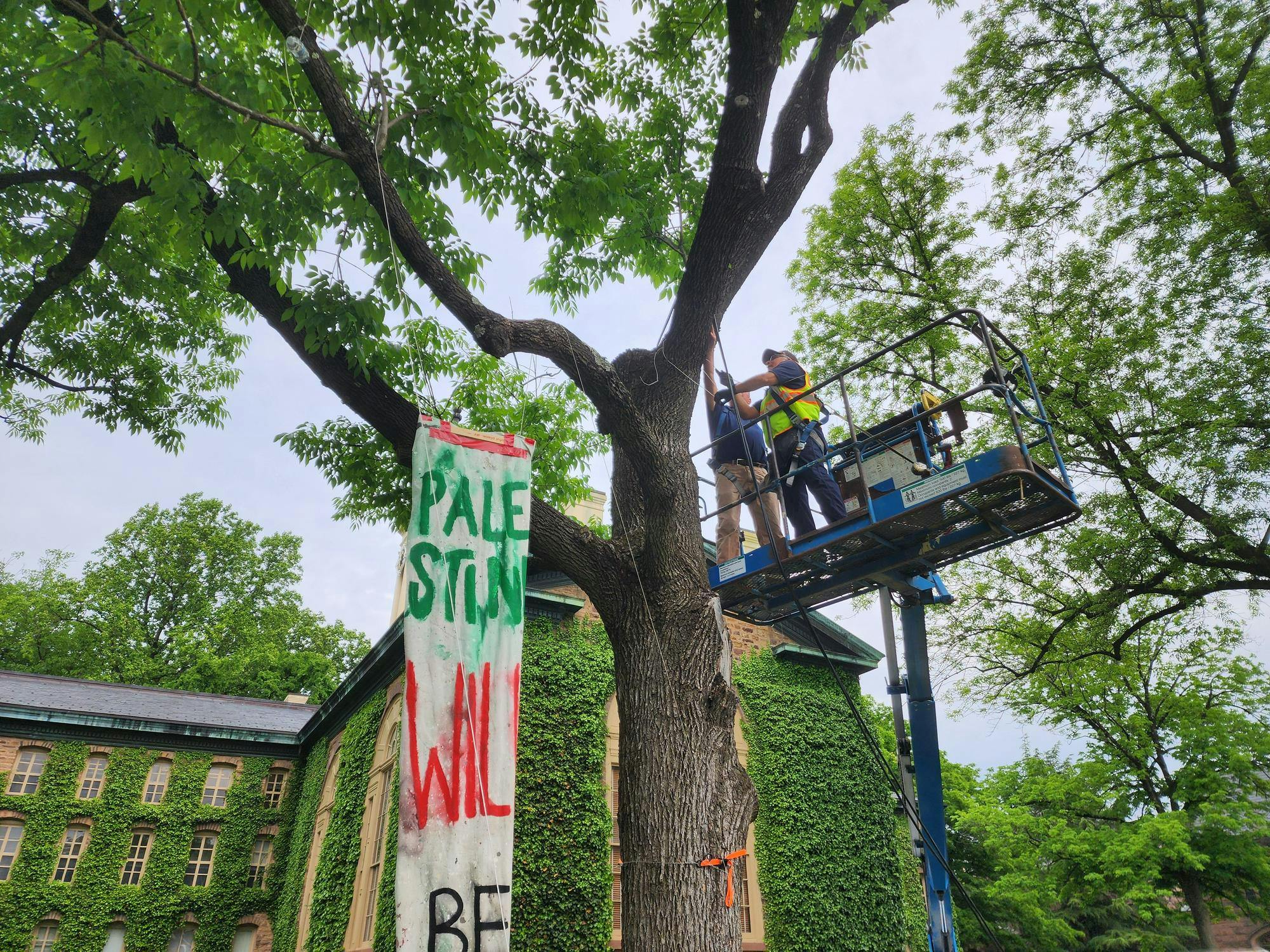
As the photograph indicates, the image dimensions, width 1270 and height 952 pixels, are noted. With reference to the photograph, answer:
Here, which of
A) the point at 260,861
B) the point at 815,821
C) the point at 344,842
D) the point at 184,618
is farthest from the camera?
A: the point at 184,618

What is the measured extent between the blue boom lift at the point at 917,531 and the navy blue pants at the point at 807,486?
0.10 meters

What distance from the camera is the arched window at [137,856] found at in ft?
55.3

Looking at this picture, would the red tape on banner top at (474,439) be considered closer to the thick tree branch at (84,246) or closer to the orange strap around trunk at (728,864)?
the orange strap around trunk at (728,864)

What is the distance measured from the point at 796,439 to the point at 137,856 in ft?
61.4

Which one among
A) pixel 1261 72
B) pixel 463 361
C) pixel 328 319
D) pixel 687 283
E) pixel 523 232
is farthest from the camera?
pixel 463 361

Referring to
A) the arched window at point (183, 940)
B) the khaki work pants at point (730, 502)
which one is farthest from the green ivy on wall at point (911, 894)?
the arched window at point (183, 940)

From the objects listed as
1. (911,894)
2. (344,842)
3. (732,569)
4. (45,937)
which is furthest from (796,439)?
(45,937)

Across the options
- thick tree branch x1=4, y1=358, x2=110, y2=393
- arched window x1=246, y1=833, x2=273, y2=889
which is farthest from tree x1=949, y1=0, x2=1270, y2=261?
arched window x1=246, y1=833, x2=273, y2=889

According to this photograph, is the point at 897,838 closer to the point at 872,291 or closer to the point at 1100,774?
the point at 1100,774

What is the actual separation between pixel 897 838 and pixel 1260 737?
928 cm

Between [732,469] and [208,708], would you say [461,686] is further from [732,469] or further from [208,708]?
[208,708]

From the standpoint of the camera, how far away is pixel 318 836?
16.0 meters

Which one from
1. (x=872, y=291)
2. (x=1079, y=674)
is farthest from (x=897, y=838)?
(x=872, y=291)

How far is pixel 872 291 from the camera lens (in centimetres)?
1478
